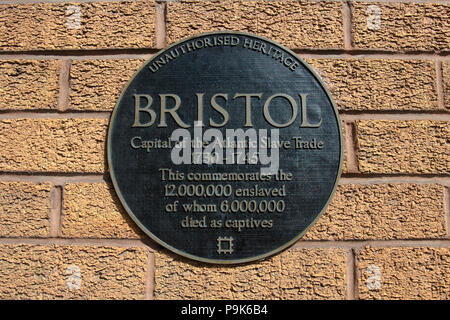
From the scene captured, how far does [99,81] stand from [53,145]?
19.5 inches

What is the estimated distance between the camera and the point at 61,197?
265 cm

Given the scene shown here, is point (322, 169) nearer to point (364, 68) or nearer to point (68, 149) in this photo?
point (364, 68)

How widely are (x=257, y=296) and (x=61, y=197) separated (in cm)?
134

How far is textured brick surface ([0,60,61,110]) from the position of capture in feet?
8.96

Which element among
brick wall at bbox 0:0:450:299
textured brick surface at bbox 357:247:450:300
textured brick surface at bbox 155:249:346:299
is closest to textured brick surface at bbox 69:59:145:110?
brick wall at bbox 0:0:450:299

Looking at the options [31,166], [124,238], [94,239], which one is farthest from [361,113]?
[31,166]

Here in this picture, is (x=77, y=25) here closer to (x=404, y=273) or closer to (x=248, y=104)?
(x=248, y=104)

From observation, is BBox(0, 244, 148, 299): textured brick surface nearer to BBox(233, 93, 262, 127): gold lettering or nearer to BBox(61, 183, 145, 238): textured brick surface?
BBox(61, 183, 145, 238): textured brick surface

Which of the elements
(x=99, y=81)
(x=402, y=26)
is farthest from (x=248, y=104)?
(x=402, y=26)

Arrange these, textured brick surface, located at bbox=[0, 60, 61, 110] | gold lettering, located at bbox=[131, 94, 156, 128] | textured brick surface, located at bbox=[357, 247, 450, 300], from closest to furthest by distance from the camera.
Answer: textured brick surface, located at bbox=[357, 247, 450, 300]
gold lettering, located at bbox=[131, 94, 156, 128]
textured brick surface, located at bbox=[0, 60, 61, 110]

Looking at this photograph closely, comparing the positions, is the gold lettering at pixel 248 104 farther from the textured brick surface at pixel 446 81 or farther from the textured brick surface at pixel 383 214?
the textured brick surface at pixel 446 81

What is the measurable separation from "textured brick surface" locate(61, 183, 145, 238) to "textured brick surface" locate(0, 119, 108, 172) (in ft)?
0.43

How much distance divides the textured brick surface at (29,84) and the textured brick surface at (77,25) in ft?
0.38

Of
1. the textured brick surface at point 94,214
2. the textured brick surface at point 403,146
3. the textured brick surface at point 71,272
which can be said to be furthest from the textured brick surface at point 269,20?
the textured brick surface at point 71,272
